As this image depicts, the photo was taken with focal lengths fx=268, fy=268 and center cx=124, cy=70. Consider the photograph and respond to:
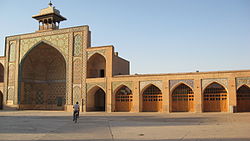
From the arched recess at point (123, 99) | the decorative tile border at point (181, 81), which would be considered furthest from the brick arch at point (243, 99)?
the arched recess at point (123, 99)

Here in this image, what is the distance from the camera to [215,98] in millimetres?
20359

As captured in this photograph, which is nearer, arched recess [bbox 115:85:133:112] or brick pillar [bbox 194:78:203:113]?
brick pillar [bbox 194:78:203:113]

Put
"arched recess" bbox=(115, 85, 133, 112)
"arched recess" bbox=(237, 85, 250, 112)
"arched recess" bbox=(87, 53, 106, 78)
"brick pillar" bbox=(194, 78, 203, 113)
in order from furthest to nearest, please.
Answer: "arched recess" bbox=(87, 53, 106, 78)
"arched recess" bbox=(115, 85, 133, 112)
"arched recess" bbox=(237, 85, 250, 112)
"brick pillar" bbox=(194, 78, 203, 113)

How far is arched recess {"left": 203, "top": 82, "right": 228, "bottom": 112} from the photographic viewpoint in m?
20.0

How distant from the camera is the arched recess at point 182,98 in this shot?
69.0ft

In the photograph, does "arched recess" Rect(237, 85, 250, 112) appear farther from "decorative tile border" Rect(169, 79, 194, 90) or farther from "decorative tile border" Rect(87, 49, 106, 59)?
"decorative tile border" Rect(87, 49, 106, 59)

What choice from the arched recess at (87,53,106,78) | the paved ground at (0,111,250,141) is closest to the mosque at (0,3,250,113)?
the arched recess at (87,53,106,78)

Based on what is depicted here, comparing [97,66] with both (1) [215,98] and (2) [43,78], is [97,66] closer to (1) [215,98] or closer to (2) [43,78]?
(2) [43,78]

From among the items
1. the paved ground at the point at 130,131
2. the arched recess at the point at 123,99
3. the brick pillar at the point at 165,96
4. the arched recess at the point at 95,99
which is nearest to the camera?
the paved ground at the point at 130,131

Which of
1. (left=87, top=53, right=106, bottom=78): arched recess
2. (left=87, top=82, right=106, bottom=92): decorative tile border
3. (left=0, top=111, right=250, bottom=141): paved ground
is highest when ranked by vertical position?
(left=87, top=53, right=106, bottom=78): arched recess

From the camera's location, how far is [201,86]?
19703 mm

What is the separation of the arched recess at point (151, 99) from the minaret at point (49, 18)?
1256cm

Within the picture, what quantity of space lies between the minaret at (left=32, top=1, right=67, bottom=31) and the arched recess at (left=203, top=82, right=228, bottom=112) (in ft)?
55.5

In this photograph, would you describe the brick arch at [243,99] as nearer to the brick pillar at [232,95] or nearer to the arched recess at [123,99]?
the brick pillar at [232,95]
